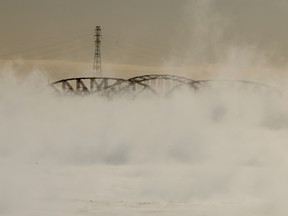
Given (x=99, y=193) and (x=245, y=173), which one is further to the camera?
(x=245, y=173)

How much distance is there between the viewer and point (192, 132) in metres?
80.7

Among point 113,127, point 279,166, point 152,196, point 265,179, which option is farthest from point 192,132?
point 152,196

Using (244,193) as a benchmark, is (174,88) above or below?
above

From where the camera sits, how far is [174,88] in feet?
347

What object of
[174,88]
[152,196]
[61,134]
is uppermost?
[174,88]

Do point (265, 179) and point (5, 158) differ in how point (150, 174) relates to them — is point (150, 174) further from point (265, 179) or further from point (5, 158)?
point (5, 158)

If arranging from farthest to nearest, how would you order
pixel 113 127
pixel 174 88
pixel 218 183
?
pixel 174 88 < pixel 113 127 < pixel 218 183

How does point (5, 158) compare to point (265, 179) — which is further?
point (5, 158)

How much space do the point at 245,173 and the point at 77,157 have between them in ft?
51.4

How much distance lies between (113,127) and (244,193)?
49323mm

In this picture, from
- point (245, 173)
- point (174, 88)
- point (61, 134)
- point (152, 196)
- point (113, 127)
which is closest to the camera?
point (152, 196)

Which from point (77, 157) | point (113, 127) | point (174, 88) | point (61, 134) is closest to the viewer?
point (77, 157)

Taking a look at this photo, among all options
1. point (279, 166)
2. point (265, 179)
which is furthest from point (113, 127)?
point (265, 179)

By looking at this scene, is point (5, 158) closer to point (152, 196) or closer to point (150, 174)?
point (150, 174)
